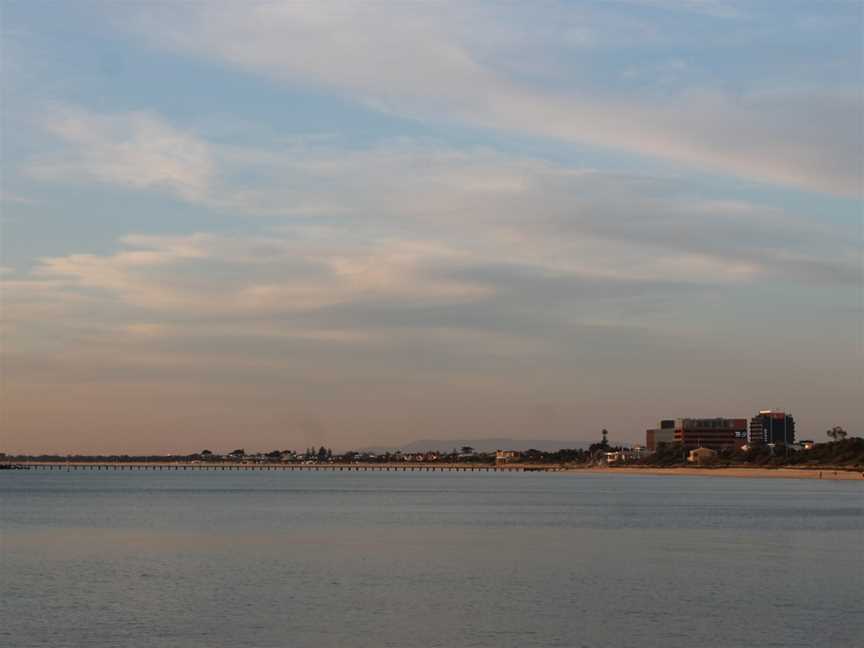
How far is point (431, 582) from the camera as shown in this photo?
176 ft

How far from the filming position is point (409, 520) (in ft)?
331

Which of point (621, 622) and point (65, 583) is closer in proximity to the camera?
point (621, 622)

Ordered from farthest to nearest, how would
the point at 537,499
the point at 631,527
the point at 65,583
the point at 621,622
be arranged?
the point at 537,499 < the point at 631,527 < the point at 65,583 < the point at 621,622

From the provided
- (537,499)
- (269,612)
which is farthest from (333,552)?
(537,499)

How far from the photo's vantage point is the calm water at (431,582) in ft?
131

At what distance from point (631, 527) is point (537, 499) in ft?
211

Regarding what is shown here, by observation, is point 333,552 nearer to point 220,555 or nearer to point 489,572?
point 220,555

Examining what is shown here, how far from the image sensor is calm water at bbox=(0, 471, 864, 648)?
131 feet

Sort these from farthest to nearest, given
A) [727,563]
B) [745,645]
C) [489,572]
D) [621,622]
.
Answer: [727,563]
[489,572]
[621,622]
[745,645]

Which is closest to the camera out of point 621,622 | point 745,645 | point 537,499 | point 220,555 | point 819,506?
point 745,645

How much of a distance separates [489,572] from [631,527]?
3685cm

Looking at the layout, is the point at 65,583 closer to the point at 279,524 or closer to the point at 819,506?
the point at 279,524

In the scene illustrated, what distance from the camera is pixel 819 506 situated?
126 meters

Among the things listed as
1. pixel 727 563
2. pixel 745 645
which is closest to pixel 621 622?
pixel 745 645
